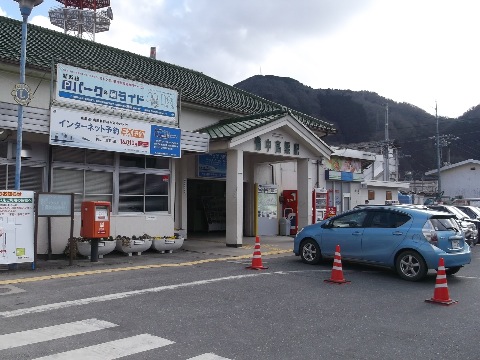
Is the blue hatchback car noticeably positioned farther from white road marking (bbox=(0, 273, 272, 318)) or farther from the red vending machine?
the red vending machine

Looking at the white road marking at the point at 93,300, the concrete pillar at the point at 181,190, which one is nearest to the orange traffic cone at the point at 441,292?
the white road marking at the point at 93,300

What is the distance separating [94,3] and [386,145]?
35642 mm

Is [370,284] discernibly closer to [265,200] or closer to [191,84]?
[265,200]

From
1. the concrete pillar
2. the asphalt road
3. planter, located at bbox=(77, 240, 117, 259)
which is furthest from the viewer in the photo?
the concrete pillar

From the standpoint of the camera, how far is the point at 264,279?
394 inches

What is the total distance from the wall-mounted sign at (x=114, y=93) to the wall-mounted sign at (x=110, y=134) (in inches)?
14.8

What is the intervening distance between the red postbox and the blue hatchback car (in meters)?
5.54

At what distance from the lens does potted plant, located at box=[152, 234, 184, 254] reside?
14148 mm

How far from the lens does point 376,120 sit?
313 ft

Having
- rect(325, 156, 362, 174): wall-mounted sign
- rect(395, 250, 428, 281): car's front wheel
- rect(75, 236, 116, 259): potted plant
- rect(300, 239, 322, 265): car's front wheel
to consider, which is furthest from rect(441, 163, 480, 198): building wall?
rect(75, 236, 116, 259): potted plant

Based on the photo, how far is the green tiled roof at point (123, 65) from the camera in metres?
13.8

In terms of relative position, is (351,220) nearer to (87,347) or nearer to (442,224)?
(442,224)

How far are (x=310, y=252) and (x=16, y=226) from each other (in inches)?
279

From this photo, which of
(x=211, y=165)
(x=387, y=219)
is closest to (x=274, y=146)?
(x=211, y=165)
